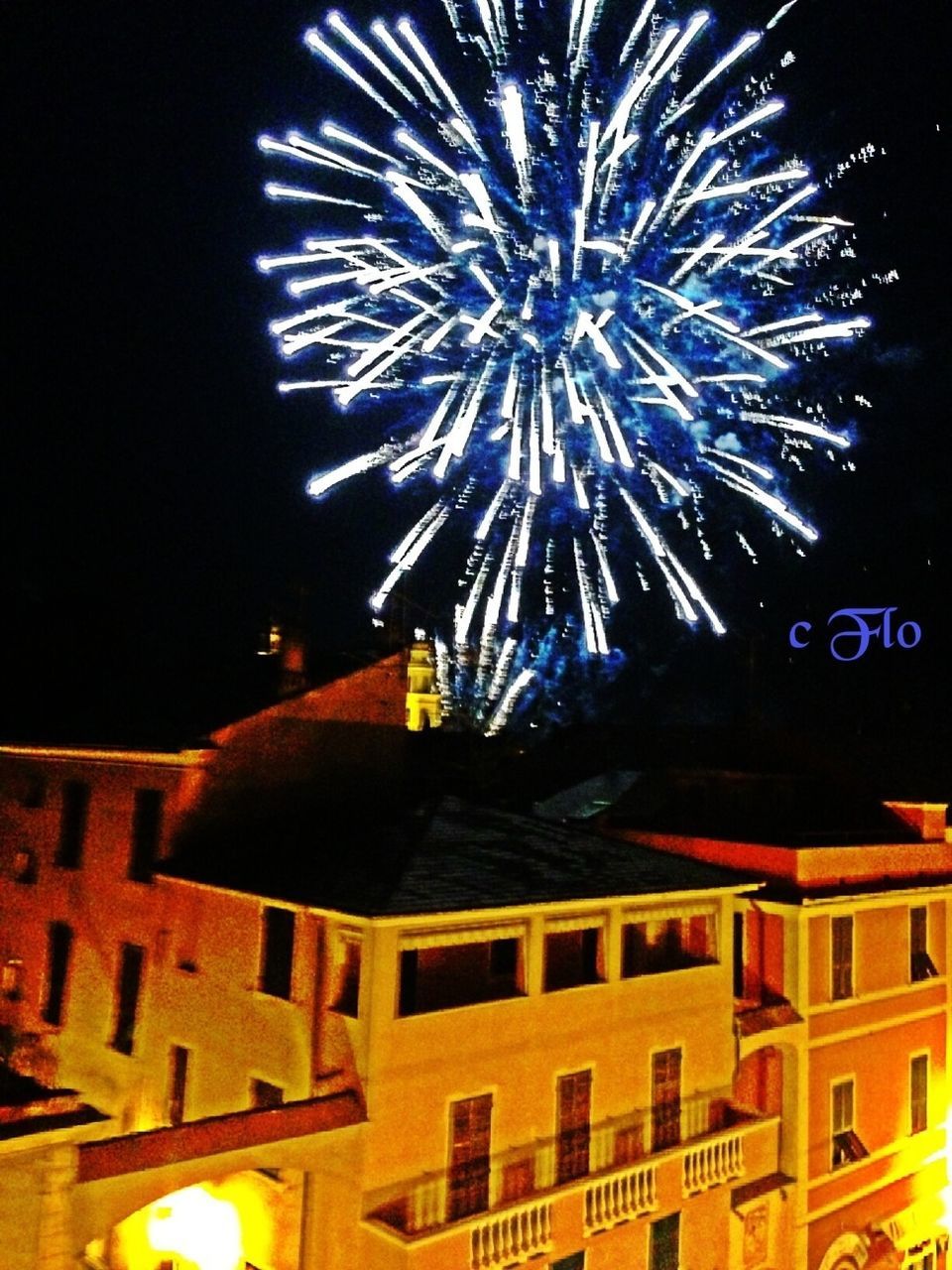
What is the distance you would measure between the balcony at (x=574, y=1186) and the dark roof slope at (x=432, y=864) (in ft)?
12.7

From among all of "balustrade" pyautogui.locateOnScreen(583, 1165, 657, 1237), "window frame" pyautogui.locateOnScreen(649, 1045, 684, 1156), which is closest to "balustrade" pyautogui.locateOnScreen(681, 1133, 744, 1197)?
"window frame" pyautogui.locateOnScreen(649, 1045, 684, 1156)

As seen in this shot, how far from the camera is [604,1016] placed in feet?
63.2

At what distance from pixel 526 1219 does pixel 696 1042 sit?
190 inches

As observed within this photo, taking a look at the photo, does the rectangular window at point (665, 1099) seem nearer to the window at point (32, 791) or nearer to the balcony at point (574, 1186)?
the balcony at point (574, 1186)

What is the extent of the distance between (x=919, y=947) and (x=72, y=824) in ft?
59.0

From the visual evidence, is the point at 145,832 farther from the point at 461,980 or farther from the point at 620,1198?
the point at 620,1198

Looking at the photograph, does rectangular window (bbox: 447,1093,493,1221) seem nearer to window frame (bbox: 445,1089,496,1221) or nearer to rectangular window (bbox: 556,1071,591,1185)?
window frame (bbox: 445,1089,496,1221)

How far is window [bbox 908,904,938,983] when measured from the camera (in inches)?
1008

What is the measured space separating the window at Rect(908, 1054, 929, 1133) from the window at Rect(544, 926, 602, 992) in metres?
9.85

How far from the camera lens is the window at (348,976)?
1706 centimetres

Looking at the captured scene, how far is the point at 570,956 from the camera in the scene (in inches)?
805

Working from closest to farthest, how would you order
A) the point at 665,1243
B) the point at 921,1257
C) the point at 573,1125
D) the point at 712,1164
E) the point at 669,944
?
the point at 573,1125 < the point at 665,1243 < the point at 712,1164 < the point at 669,944 < the point at 921,1257

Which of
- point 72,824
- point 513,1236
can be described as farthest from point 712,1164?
point 72,824

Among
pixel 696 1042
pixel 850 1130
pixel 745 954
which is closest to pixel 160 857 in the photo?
pixel 696 1042
